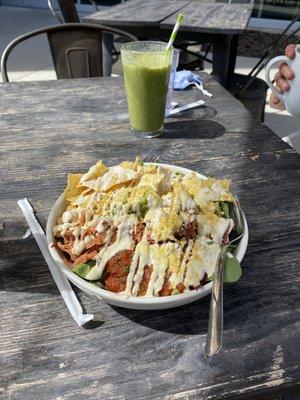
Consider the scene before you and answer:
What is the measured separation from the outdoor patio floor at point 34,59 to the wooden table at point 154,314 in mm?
1807

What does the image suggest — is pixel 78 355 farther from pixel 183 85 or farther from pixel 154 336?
pixel 183 85

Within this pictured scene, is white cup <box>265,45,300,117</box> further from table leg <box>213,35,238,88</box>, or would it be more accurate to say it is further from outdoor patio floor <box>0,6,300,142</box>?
outdoor patio floor <box>0,6,300,142</box>

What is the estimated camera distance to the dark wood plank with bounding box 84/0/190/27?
2.43m

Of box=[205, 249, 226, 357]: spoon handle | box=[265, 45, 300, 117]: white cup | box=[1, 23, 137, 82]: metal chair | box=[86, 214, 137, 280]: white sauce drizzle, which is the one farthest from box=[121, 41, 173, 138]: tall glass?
box=[1, 23, 137, 82]: metal chair

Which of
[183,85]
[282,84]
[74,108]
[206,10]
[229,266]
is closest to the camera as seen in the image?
[229,266]

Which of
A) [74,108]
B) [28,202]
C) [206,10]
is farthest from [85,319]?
[206,10]

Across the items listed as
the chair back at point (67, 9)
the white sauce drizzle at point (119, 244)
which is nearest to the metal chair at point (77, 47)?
the chair back at point (67, 9)

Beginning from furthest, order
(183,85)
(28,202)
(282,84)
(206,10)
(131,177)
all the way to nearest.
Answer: (206,10), (183,85), (282,84), (28,202), (131,177)

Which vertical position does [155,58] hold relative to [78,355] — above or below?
above

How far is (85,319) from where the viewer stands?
0.63 meters

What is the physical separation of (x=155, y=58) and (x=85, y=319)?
0.84 meters

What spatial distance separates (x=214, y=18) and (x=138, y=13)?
0.51 metres

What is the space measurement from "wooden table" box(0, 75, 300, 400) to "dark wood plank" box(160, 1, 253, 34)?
4.62ft

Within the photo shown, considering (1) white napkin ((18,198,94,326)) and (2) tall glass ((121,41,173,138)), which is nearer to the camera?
(1) white napkin ((18,198,94,326))
